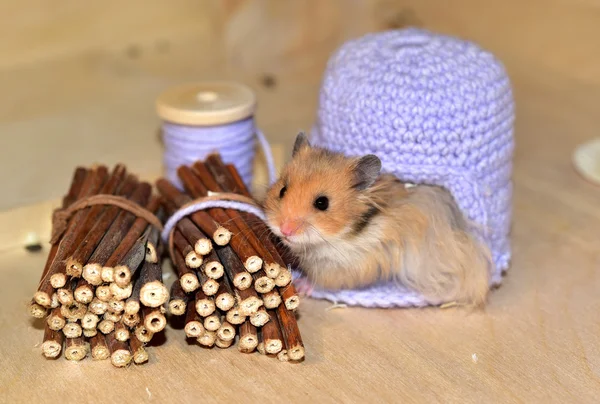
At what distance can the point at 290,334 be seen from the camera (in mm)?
1156

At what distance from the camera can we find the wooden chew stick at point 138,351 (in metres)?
1.16

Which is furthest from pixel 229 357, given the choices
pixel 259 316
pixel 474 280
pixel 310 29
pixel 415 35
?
pixel 310 29

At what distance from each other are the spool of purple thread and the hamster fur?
286mm

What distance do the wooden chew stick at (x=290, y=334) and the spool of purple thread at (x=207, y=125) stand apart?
0.42 m

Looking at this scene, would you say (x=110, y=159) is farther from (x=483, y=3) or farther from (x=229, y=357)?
(x=483, y=3)

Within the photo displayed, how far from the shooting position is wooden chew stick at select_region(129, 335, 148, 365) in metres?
1.16

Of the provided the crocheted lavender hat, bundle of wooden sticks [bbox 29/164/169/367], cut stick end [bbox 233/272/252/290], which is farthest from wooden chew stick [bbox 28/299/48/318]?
the crocheted lavender hat

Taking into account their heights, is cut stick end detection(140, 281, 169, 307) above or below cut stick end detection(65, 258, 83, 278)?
below

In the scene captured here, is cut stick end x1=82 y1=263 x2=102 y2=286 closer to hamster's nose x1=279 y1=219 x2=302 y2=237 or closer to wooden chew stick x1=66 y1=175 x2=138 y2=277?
wooden chew stick x1=66 y1=175 x2=138 y2=277

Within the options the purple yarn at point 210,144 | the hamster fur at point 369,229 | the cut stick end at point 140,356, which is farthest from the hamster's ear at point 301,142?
the cut stick end at point 140,356

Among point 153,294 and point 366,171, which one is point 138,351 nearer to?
point 153,294

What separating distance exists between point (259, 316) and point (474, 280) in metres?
0.40

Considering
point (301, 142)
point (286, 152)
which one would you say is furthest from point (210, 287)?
point (286, 152)

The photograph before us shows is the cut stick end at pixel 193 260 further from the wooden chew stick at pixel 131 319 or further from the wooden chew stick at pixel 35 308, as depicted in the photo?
the wooden chew stick at pixel 35 308
